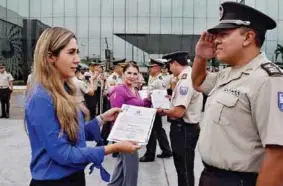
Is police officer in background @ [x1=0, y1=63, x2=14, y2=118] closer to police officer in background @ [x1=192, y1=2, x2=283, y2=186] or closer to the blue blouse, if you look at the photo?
the blue blouse

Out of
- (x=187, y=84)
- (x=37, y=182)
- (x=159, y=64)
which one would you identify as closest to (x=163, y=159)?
(x=159, y=64)

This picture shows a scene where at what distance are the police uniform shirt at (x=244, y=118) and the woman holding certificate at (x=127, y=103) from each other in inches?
89.4

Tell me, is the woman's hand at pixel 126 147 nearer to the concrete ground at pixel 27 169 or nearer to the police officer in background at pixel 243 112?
the police officer in background at pixel 243 112

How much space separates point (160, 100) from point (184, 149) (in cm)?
87

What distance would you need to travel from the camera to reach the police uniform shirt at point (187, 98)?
14.3 ft

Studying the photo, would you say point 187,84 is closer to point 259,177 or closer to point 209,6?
point 259,177

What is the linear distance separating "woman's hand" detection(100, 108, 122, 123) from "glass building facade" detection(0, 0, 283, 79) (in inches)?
A: 1184

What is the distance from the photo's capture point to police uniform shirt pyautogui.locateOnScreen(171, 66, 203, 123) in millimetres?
4363

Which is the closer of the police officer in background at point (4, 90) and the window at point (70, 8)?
the police officer in background at point (4, 90)

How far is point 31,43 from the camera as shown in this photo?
34.7 meters

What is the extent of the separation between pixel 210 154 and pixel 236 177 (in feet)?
0.53

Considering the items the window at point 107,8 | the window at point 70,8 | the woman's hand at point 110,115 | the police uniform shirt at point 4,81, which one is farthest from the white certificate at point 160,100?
the window at point 70,8

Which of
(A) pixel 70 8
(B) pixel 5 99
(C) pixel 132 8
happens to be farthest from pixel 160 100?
(A) pixel 70 8

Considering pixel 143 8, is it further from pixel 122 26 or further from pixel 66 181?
pixel 66 181
